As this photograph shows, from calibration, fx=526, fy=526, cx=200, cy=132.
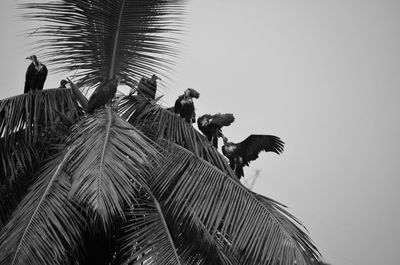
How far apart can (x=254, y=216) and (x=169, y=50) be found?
341cm

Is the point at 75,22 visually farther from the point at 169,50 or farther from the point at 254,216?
the point at 254,216

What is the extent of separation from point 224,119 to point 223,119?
15 millimetres

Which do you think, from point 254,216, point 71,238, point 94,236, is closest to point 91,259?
point 94,236

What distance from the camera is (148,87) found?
812 centimetres

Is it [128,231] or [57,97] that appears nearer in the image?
[128,231]

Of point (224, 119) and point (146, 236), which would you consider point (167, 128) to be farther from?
point (146, 236)

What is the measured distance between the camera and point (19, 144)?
654 centimetres

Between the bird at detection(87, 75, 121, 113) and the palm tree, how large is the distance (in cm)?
34

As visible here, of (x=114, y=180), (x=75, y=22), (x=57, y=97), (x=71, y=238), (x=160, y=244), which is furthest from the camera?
(x=75, y=22)

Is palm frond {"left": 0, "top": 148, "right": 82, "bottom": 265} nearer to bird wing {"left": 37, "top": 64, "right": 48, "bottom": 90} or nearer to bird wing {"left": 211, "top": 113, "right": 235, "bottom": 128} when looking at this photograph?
bird wing {"left": 37, "top": 64, "right": 48, "bottom": 90}

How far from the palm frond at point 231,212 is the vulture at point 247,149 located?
1.74 meters

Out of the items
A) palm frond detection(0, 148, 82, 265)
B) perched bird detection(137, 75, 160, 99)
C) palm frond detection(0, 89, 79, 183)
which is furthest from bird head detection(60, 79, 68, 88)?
palm frond detection(0, 148, 82, 265)

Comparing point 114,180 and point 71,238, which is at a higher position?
point 114,180

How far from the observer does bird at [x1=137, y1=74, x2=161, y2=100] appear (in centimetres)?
792
